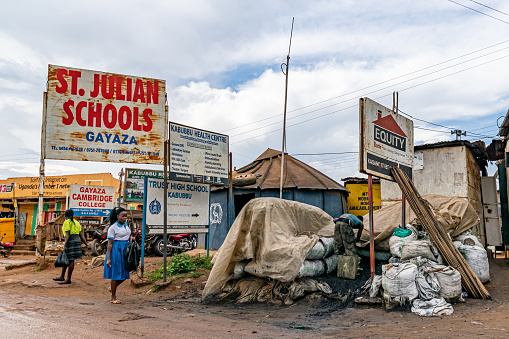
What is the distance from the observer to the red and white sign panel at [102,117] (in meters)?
9.77

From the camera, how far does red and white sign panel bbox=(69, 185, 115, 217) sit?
17.6 meters

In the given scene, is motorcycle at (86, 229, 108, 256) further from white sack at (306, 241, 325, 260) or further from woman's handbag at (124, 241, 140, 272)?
white sack at (306, 241, 325, 260)

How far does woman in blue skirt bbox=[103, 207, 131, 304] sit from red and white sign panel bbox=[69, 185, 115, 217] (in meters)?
11.2

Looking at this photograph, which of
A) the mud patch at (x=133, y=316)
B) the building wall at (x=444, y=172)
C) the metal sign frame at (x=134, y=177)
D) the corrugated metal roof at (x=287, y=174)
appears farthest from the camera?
the metal sign frame at (x=134, y=177)

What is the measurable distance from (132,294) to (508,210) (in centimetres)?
1016

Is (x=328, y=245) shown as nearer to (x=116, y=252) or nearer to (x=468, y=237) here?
(x=468, y=237)

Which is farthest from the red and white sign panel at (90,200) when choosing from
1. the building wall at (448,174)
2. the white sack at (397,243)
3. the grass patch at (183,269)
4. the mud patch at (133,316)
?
the white sack at (397,243)

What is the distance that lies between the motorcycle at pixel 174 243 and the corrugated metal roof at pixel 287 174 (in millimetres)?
3064

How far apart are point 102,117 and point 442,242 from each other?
7.87 metres

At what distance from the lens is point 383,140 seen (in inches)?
306

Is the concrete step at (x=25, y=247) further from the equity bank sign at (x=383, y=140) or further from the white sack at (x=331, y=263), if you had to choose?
the equity bank sign at (x=383, y=140)

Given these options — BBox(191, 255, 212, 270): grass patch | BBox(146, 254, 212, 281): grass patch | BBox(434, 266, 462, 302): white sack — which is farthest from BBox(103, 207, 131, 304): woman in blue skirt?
BBox(434, 266, 462, 302): white sack

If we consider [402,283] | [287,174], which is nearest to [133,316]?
[402,283]

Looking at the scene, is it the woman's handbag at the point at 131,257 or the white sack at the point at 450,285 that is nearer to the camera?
the white sack at the point at 450,285
